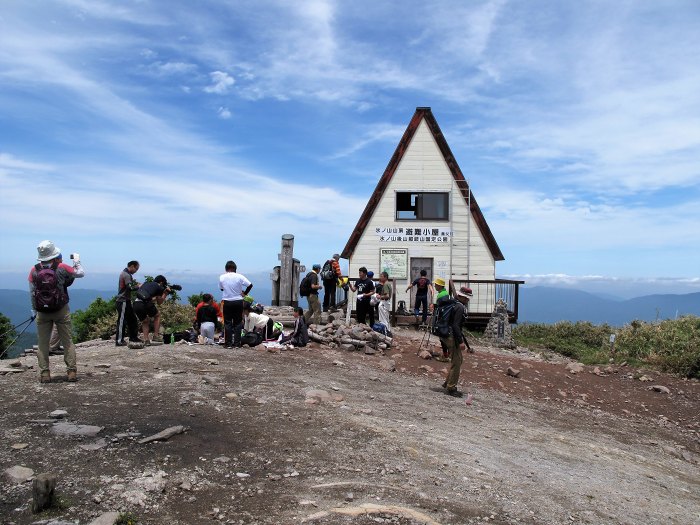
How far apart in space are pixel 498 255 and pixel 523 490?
56.0 feet

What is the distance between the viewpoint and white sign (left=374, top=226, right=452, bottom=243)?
895 inches

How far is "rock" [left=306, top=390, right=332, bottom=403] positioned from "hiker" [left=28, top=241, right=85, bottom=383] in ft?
11.9

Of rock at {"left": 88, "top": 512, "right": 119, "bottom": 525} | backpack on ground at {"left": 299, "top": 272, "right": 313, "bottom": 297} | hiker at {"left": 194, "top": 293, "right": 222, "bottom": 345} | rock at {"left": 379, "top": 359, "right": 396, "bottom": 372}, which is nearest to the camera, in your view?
rock at {"left": 88, "top": 512, "right": 119, "bottom": 525}

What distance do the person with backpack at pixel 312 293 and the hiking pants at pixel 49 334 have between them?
7.56 m

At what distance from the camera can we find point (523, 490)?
249 inches

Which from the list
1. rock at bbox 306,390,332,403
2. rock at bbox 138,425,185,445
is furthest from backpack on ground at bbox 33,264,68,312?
rock at bbox 306,390,332,403

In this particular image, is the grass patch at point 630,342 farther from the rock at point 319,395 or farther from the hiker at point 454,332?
the rock at point 319,395

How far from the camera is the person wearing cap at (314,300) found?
15961 millimetres

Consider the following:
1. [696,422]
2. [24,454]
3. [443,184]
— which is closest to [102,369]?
[24,454]

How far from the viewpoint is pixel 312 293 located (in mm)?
16219

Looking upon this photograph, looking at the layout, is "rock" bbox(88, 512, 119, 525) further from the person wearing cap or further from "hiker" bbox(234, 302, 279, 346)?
the person wearing cap

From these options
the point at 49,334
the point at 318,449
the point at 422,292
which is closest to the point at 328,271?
the point at 422,292

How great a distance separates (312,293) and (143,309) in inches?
193

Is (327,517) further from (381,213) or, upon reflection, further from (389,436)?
(381,213)
